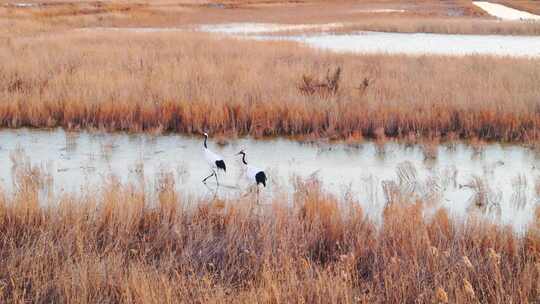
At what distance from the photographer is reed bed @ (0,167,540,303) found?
13.5 ft

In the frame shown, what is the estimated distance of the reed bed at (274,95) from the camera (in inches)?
406

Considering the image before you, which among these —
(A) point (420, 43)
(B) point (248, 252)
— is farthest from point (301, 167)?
(A) point (420, 43)

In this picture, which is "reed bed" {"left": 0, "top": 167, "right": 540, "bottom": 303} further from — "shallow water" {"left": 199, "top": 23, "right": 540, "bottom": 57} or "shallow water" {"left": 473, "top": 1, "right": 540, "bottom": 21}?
"shallow water" {"left": 473, "top": 1, "right": 540, "bottom": 21}

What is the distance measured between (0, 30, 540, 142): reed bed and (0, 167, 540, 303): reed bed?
13.9ft

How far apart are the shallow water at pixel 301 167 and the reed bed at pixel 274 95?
60 cm

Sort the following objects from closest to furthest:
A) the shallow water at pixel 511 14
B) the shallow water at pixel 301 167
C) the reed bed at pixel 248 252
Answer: the reed bed at pixel 248 252, the shallow water at pixel 301 167, the shallow water at pixel 511 14

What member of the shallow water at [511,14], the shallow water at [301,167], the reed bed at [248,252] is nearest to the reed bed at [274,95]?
the shallow water at [301,167]

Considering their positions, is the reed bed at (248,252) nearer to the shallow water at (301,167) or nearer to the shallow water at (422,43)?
the shallow water at (301,167)

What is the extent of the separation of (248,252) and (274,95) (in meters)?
7.36

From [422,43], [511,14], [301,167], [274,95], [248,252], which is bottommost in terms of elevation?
[301,167]

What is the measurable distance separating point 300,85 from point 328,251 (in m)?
7.80

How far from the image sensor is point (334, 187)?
24.1 ft

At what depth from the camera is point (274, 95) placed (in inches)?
463

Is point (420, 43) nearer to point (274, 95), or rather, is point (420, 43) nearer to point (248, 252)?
point (274, 95)
